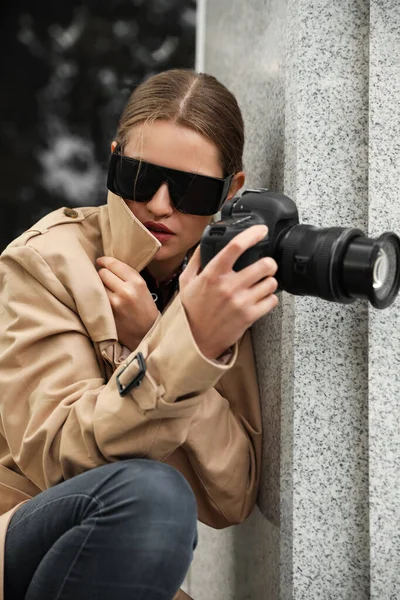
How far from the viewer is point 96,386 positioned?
146 cm

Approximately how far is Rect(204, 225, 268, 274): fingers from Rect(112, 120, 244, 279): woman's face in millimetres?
443

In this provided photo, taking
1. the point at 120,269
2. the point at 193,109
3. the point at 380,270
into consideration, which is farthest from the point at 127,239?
the point at 380,270

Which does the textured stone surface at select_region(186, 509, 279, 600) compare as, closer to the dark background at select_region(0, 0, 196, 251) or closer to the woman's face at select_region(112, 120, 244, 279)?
the woman's face at select_region(112, 120, 244, 279)

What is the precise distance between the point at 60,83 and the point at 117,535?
211cm

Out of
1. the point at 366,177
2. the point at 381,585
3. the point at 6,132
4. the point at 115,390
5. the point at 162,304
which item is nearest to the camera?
the point at 115,390

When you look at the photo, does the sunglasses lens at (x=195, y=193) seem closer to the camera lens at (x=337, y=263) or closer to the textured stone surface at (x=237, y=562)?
the camera lens at (x=337, y=263)

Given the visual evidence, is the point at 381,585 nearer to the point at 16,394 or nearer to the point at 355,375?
the point at 355,375

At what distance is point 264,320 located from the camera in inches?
72.7

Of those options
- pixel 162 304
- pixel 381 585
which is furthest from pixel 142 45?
pixel 381 585

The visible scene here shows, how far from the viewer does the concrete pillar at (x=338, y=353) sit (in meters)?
1.46

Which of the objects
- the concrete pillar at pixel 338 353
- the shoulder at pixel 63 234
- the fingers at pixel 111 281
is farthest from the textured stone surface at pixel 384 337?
the shoulder at pixel 63 234

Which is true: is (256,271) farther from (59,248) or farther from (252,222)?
(59,248)

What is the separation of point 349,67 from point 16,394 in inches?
35.7

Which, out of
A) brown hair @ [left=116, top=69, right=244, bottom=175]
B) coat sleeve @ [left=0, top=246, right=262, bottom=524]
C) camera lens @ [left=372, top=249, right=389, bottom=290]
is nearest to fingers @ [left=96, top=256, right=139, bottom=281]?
coat sleeve @ [left=0, top=246, right=262, bottom=524]
